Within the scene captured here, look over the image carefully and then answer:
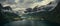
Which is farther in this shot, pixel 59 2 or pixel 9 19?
pixel 9 19

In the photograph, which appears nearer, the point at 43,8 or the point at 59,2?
the point at 59,2

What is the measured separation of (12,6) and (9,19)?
56 centimetres

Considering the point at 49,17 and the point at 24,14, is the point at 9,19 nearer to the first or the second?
the point at 24,14

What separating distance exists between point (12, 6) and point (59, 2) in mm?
1840

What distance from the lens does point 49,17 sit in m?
5.33

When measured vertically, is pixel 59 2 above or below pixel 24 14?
above

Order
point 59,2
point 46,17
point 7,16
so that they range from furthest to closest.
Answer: point 7,16 < point 46,17 < point 59,2

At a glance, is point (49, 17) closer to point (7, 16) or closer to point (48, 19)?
point (48, 19)

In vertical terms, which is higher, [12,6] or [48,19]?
[12,6]

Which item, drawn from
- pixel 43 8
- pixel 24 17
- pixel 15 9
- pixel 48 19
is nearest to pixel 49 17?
pixel 48 19

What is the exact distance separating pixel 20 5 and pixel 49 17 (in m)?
1.34

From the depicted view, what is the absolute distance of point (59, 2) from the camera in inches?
194

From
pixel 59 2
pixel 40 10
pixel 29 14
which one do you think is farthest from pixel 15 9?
pixel 59 2

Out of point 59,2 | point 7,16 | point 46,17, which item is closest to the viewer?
point 59,2
